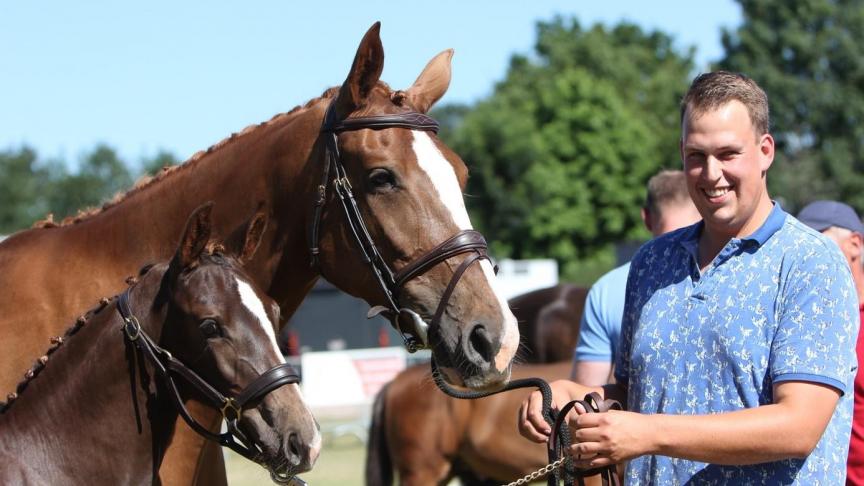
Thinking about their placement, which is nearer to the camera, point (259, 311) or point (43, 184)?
point (259, 311)

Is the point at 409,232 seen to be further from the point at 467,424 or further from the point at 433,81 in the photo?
the point at 467,424

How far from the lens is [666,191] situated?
5625mm

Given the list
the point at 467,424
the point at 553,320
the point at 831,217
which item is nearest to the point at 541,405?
the point at 831,217

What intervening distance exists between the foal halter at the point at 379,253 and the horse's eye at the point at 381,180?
0.28ft

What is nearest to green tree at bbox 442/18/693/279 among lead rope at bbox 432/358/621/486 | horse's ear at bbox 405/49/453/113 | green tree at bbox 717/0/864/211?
green tree at bbox 717/0/864/211

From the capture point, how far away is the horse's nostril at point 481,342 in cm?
327

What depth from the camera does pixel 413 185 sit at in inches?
139

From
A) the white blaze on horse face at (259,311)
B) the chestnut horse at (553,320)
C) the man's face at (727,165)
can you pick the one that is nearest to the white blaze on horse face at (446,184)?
the white blaze on horse face at (259,311)

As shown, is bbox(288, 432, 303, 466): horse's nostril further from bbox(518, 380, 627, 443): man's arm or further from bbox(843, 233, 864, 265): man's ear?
bbox(843, 233, 864, 265): man's ear

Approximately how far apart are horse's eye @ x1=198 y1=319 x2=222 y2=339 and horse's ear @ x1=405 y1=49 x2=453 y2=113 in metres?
1.18

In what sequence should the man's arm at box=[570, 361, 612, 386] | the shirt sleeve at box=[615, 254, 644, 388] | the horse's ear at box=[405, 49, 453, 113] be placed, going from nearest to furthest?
the shirt sleeve at box=[615, 254, 644, 388]
the horse's ear at box=[405, 49, 453, 113]
the man's arm at box=[570, 361, 612, 386]

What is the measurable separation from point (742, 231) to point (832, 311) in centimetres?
32

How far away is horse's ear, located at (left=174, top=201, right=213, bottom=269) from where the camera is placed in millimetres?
3316

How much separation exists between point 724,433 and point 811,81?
48549mm
